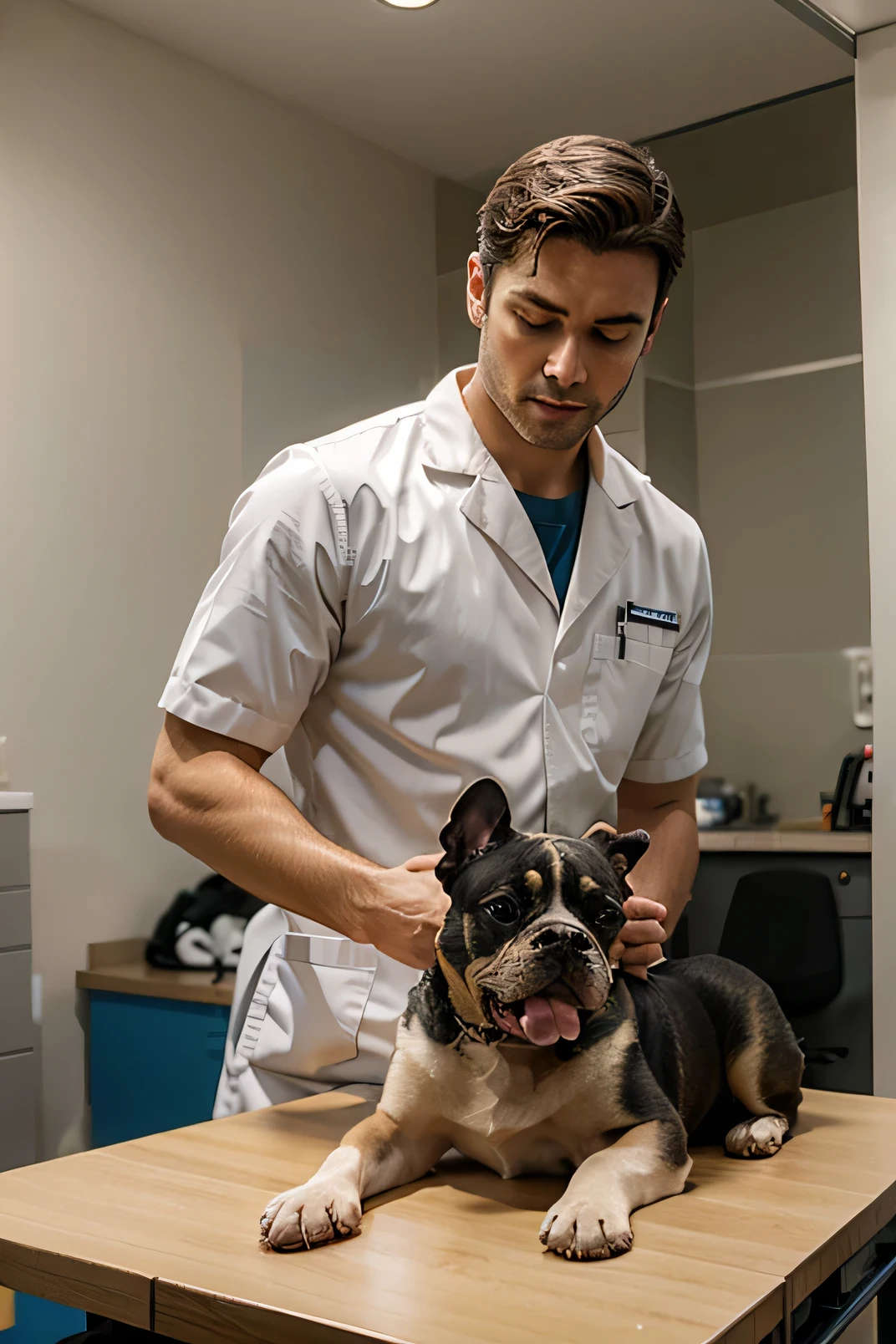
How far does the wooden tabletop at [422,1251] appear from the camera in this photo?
67 cm

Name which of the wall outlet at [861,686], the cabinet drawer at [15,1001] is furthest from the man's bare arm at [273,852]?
the wall outlet at [861,686]

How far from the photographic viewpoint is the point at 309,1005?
3.74 ft

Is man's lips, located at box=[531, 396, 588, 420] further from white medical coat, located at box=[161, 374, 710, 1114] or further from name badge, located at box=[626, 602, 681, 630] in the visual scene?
name badge, located at box=[626, 602, 681, 630]

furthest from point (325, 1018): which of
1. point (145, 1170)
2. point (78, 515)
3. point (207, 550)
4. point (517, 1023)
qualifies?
point (207, 550)

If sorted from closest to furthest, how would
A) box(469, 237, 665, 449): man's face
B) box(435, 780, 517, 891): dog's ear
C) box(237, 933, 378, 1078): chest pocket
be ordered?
box(435, 780, 517, 891): dog's ear
box(469, 237, 665, 449): man's face
box(237, 933, 378, 1078): chest pocket

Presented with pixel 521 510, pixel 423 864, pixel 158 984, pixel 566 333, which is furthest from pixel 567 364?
pixel 158 984

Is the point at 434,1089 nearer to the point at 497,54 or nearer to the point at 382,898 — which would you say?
the point at 382,898

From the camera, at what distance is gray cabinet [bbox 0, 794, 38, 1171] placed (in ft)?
8.41

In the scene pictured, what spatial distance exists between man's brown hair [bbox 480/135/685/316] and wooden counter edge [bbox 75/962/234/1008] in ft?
6.92

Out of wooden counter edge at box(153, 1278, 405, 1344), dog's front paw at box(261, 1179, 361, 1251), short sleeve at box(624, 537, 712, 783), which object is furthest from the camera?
Answer: short sleeve at box(624, 537, 712, 783)

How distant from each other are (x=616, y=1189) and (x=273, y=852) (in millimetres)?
355

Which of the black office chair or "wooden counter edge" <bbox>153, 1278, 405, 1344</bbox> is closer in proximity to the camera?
"wooden counter edge" <bbox>153, 1278, 405, 1344</bbox>

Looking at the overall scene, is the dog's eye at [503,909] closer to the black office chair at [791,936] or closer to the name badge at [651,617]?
the name badge at [651,617]

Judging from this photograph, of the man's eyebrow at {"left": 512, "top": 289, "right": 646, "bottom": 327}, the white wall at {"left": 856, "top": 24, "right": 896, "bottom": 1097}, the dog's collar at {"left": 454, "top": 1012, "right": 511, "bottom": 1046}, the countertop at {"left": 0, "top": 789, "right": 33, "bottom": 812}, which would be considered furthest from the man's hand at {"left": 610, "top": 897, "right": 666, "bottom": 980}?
the countertop at {"left": 0, "top": 789, "right": 33, "bottom": 812}
